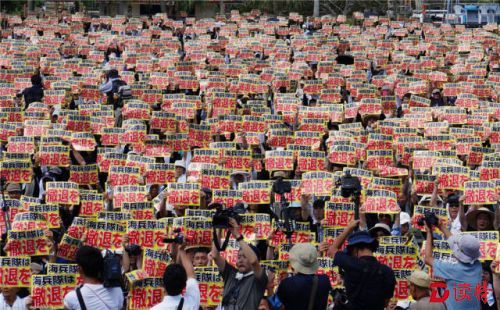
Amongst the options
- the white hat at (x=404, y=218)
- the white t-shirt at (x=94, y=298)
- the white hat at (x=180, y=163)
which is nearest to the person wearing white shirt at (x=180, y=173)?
the white hat at (x=180, y=163)

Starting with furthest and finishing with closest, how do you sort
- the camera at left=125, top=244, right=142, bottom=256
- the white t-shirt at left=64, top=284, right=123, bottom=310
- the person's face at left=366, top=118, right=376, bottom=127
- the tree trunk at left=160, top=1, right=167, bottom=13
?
the tree trunk at left=160, top=1, right=167, bottom=13
the person's face at left=366, top=118, right=376, bottom=127
the camera at left=125, top=244, right=142, bottom=256
the white t-shirt at left=64, top=284, right=123, bottom=310

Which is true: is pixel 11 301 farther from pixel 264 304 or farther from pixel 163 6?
pixel 163 6

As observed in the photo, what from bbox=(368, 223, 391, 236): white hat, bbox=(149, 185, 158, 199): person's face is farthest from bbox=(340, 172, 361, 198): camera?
bbox=(149, 185, 158, 199): person's face

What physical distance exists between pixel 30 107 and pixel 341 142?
594 cm

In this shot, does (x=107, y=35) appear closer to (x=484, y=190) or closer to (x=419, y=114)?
(x=419, y=114)

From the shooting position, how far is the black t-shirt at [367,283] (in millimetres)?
8039

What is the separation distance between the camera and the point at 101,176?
1484 centimetres

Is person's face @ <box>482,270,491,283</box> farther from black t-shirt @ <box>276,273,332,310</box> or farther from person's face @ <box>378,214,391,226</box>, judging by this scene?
person's face @ <box>378,214,391,226</box>

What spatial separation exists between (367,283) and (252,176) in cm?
707

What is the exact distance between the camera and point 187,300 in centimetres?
799

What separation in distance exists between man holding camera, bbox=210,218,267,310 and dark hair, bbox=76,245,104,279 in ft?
3.41

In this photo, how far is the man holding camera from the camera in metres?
8.33

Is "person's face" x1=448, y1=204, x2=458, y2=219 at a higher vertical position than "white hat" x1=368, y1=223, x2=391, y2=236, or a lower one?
higher

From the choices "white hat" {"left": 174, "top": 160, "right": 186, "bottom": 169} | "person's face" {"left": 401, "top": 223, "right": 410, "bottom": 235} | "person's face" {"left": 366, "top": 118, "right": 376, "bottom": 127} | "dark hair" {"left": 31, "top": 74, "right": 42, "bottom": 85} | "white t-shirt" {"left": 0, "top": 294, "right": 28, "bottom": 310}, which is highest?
"dark hair" {"left": 31, "top": 74, "right": 42, "bottom": 85}
